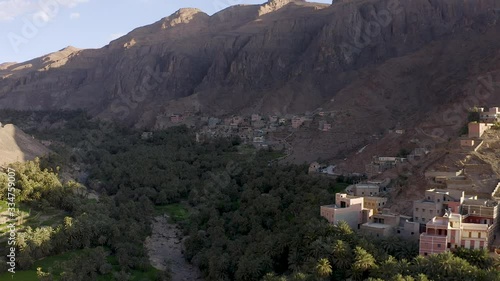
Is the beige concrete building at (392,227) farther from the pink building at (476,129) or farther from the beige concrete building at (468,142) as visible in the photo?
the pink building at (476,129)

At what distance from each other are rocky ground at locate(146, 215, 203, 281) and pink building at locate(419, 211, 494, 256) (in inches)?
550

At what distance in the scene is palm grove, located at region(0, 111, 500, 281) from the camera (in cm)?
2789

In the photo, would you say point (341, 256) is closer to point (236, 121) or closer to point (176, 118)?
point (236, 121)

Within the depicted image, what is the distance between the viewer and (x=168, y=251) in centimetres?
4047

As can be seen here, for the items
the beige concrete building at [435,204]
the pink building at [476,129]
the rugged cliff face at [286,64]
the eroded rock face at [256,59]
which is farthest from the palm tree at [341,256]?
the eroded rock face at [256,59]

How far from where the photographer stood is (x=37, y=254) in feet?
111

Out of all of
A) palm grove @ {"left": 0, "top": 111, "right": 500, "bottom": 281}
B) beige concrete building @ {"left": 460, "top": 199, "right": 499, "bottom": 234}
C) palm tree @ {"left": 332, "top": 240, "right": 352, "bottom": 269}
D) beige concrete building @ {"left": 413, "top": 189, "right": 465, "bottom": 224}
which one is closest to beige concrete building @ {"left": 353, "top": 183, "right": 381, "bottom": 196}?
palm grove @ {"left": 0, "top": 111, "right": 500, "bottom": 281}

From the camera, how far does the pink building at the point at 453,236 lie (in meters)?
27.6

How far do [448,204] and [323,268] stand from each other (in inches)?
321

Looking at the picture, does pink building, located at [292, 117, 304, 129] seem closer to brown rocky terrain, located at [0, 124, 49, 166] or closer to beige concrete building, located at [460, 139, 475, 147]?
brown rocky terrain, located at [0, 124, 49, 166]

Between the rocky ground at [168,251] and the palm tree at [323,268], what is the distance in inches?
401

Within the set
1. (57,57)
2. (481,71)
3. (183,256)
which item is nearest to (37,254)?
(183,256)

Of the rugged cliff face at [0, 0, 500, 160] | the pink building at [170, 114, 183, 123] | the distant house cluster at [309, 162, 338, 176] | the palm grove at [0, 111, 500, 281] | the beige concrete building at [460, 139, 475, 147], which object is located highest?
the rugged cliff face at [0, 0, 500, 160]

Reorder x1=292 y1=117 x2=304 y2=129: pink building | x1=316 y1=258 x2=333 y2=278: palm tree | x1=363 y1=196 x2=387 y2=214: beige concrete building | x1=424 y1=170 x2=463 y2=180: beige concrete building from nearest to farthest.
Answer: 1. x1=316 y1=258 x2=333 y2=278: palm tree
2. x1=363 y1=196 x2=387 y2=214: beige concrete building
3. x1=424 y1=170 x2=463 y2=180: beige concrete building
4. x1=292 y1=117 x2=304 y2=129: pink building
